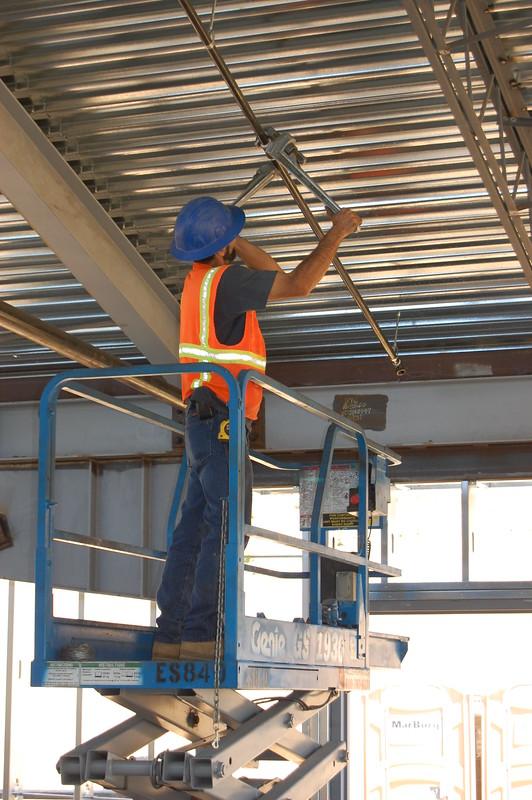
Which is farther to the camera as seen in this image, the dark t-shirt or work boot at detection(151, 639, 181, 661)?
work boot at detection(151, 639, 181, 661)

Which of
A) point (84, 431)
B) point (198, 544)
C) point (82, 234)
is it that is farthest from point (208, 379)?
point (84, 431)

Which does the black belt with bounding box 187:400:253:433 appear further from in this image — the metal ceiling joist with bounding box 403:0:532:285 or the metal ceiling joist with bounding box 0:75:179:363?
the metal ceiling joist with bounding box 0:75:179:363

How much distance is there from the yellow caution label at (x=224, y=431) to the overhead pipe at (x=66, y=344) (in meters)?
3.13

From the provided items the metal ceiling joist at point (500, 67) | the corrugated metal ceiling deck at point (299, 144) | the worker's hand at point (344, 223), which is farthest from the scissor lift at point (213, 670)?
the corrugated metal ceiling deck at point (299, 144)

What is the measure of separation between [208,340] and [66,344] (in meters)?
3.64

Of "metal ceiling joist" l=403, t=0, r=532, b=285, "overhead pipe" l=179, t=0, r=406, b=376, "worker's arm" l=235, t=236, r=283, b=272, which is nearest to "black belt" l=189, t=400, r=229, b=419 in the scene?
"worker's arm" l=235, t=236, r=283, b=272

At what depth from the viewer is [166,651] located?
19.2ft

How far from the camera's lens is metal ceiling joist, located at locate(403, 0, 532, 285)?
21.0 feet

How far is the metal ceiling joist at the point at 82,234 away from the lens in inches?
350

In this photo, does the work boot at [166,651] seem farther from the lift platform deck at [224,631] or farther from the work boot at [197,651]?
the work boot at [197,651]

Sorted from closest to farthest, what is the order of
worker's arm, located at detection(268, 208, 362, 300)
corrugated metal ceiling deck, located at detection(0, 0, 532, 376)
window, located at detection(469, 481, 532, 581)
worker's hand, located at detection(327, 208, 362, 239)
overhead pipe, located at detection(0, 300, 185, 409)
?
worker's arm, located at detection(268, 208, 362, 300)
worker's hand, located at detection(327, 208, 362, 239)
corrugated metal ceiling deck, located at detection(0, 0, 532, 376)
overhead pipe, located at detection(0, 300, 185, 409)
window, located at detection(469, 481, 532, 581)

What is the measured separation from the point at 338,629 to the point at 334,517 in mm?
1263

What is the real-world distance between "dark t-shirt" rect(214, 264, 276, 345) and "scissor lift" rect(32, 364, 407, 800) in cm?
38

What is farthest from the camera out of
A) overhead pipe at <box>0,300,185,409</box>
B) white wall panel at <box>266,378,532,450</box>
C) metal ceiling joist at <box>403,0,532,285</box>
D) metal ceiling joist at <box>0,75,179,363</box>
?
white wall panel at <box>266,378,532,450</box>
